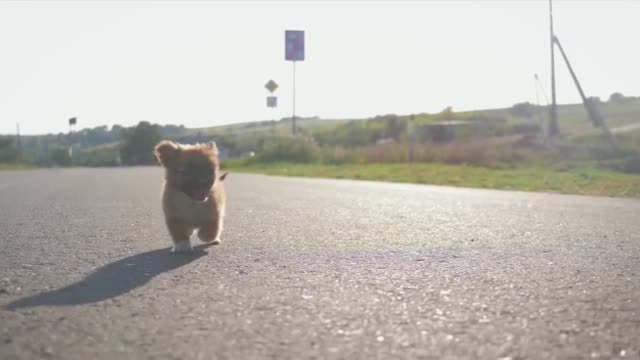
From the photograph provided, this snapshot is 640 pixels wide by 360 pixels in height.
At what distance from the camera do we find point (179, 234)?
16.4 feet

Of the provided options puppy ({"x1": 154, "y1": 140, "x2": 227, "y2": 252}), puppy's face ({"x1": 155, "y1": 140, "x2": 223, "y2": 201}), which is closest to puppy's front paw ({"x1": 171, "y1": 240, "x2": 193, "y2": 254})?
puppy ({"x1": 154, "y1": 140, "x2": 227, "y2": 252})

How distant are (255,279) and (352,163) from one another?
2831cm

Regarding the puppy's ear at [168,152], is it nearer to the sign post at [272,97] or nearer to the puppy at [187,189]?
the puppy at [187,189]

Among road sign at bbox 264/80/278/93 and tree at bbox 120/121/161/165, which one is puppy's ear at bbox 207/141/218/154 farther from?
tree at bbox 120/121/161/165

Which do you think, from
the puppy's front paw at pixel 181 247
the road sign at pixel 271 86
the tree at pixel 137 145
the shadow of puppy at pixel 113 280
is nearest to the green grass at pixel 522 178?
the road sign at pixel 271 86

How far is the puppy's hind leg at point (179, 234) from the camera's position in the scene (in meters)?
4.98

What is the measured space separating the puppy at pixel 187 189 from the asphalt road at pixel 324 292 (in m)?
0.23

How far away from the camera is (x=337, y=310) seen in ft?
10.2

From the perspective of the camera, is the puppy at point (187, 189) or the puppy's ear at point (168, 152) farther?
the puppy's ear at point (168, 152)

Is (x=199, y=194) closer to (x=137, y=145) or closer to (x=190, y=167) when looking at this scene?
(x=190, y=167)

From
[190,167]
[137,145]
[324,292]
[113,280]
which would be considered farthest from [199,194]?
[137,145]

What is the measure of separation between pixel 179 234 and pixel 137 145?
179 feet

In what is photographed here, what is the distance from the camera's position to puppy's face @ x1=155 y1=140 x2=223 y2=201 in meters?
4.88

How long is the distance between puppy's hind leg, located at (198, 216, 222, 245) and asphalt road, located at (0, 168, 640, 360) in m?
0.13
